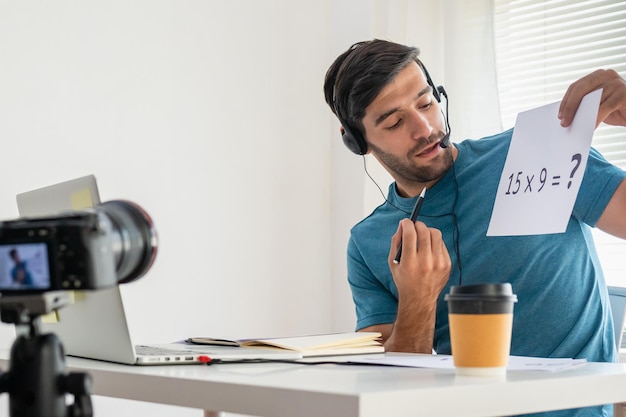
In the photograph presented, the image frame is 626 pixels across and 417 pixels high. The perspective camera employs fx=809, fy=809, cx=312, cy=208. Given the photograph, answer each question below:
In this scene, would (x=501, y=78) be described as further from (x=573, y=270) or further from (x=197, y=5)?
(x=573, y=270)

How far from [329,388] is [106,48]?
5.81ft

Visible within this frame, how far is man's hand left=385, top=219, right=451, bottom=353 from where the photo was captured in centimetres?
134

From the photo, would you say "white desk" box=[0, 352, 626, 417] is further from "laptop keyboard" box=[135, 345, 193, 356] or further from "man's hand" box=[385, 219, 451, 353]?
"man's hand" box=[385, 219, 451, 353]

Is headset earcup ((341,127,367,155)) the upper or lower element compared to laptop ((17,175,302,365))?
upper

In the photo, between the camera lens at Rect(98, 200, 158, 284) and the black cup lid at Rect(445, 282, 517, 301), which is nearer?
the camera lens at Rect(98, 200, 158, 284)

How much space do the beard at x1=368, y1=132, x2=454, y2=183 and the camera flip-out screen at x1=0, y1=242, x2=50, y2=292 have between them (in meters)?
1.11

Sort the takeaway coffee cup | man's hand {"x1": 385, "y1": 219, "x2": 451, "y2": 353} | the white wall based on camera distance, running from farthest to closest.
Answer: the white wall
man's hand {"x1": 385, "y1": 219, "x2": 451, "y2": 353}
the takeaway coffee cup

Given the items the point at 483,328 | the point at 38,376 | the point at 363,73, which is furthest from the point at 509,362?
the point at 363,73

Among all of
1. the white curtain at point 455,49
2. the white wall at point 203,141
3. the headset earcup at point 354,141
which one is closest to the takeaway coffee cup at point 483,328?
the headset earcup at point 354,141

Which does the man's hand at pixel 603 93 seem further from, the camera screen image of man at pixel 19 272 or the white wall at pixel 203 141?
the white wall at pixel 203 141

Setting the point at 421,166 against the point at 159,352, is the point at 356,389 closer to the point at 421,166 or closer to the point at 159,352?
the point at 159,352

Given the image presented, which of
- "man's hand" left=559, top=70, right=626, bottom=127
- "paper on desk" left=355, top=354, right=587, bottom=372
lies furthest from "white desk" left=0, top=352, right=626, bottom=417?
"man's hand" left=559, top=70, right=626, bottom=127

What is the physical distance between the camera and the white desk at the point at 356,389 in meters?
0.70

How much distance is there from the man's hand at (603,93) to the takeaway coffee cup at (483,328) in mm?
404
